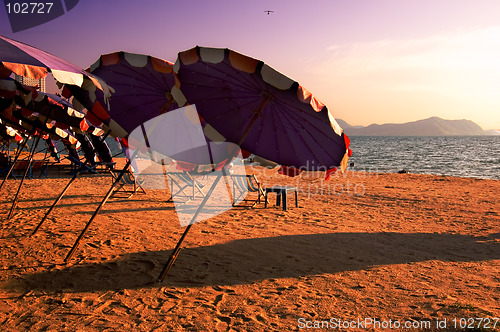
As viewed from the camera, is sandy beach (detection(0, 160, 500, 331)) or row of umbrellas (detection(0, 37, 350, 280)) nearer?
row of umbrellas (detection(0, 37, 350, 280))

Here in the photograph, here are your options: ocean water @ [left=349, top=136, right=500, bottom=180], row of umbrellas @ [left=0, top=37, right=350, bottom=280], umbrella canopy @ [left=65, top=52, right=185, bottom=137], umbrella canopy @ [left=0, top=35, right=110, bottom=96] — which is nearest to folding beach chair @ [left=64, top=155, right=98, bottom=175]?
umbrella canopy @ [left=65, top=52, right=185, bottom=137]

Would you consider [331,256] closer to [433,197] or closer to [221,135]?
[221,135]

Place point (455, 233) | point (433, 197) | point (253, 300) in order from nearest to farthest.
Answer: point (253, 300)
point (455, 233)
point (433, 197)

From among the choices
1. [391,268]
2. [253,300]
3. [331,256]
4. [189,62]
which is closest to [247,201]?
[331,256]

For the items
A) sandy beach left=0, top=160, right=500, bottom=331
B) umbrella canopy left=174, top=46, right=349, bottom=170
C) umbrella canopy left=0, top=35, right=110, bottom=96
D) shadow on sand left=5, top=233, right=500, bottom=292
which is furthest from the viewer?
shadow on sand left=5, top=233, right=500, bottom=292

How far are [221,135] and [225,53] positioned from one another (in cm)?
163

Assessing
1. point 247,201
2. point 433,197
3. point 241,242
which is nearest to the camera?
point 241,242

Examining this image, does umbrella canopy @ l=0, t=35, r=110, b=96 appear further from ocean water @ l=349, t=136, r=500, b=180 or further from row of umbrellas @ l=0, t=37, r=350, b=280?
ocean water @ l=349, t=136, r=500, b=180

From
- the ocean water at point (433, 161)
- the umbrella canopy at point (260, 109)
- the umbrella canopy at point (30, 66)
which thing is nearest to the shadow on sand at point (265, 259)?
the umbrella canopy at point (260, 109)

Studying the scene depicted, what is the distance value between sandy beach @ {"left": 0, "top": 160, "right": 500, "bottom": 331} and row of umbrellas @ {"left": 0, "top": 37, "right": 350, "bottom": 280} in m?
0.66

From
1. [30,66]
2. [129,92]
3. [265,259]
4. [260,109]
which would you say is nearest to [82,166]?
[129,92]

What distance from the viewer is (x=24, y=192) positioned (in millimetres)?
10812

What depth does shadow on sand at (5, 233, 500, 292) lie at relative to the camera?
4344mm

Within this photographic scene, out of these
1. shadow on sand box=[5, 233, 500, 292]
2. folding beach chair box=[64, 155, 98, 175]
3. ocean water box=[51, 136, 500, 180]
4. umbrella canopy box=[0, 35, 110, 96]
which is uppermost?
umbrella canopy box=[0, 35, 110, 96]
